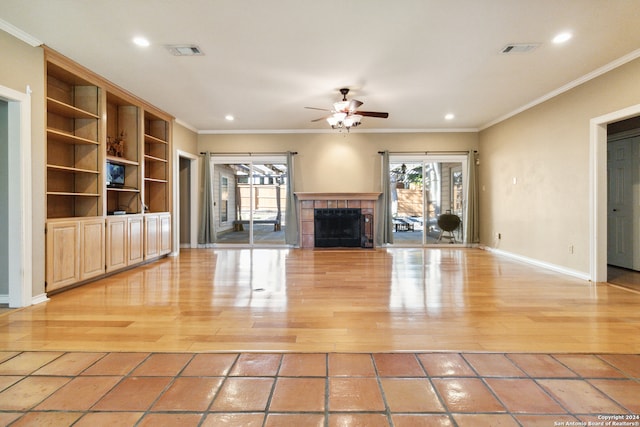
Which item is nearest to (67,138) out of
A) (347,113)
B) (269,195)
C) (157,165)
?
(157,165)

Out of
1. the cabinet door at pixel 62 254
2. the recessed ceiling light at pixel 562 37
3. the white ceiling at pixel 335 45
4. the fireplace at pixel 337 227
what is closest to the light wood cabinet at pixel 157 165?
the white ceiling at pixel 335 45

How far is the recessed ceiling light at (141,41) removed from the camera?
3367 millimetres

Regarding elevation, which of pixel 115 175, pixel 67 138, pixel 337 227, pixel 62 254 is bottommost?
pixel 62 254

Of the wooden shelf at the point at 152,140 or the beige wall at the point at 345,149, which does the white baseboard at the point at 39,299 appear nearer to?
the wooden shelf at the point at 152,140

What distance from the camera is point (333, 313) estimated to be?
299 cm

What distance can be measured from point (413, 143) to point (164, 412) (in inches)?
281

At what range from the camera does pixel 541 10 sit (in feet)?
9.36

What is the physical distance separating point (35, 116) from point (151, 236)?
8.71 feet

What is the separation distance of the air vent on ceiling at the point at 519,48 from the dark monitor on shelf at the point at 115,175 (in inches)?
213

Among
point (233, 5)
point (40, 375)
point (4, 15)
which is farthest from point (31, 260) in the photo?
point (233, 5)

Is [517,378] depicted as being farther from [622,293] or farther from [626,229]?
[626,229]

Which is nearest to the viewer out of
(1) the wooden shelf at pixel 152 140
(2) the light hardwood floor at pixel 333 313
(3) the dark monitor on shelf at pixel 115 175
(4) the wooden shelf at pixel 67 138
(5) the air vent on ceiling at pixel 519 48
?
(2) the light hardwood floor at pixel 333 313

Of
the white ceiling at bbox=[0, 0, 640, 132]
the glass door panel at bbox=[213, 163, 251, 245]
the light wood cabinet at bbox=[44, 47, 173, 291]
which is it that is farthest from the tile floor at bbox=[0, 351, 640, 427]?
the glass door panel at bbox=[213, 163, 251, 245]

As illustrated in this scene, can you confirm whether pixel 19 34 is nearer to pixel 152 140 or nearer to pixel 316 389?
pixel 152 140
